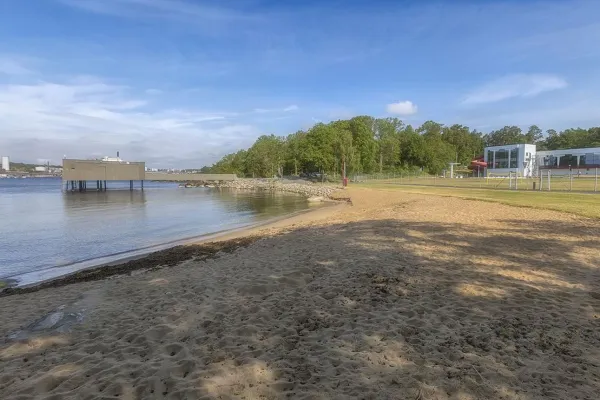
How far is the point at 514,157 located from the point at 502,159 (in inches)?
141

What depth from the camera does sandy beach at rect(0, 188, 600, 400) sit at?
144 inches

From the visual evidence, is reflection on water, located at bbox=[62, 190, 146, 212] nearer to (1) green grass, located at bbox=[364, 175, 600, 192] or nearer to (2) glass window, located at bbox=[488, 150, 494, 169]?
(1) green grass, located at bbox=[364, 175, 600, 192]

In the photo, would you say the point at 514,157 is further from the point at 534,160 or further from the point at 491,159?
the point at 491,159

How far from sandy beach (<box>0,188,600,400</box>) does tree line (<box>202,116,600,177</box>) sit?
205ft

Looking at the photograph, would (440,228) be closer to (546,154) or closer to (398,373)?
(398,373)

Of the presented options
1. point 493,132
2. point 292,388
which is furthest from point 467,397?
point 493,132

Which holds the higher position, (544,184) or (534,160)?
(534,160)

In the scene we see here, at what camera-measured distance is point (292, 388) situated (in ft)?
11.8

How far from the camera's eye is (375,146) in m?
86.2

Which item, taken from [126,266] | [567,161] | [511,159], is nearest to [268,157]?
[511,159]

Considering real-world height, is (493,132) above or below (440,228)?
above

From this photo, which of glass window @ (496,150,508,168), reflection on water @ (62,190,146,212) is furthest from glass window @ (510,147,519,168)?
reflection on water @ (62,190,146,212)

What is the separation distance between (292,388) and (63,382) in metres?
2.34

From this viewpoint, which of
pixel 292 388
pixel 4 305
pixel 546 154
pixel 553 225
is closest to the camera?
pixel 292 388
